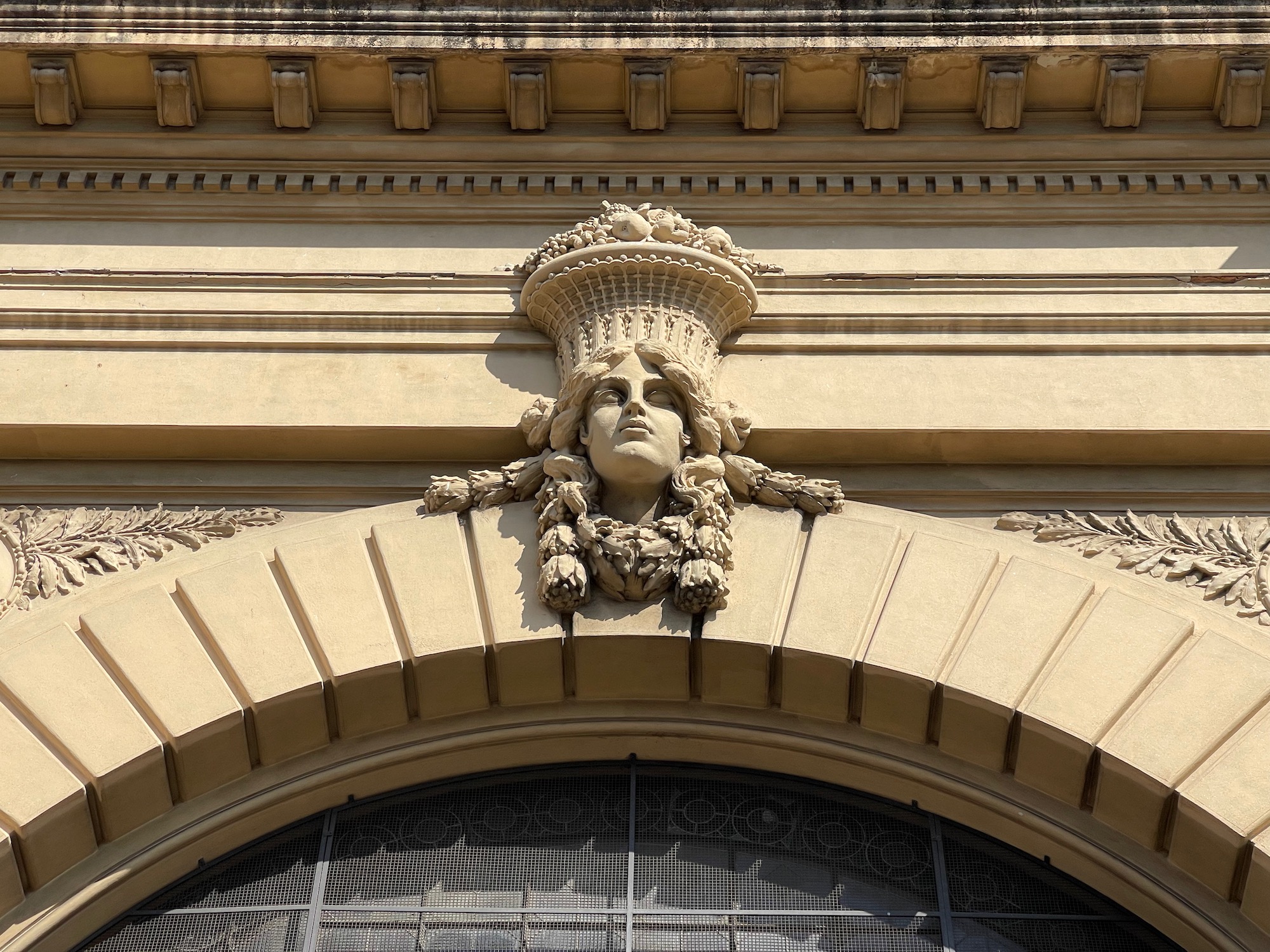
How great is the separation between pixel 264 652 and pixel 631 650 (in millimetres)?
1685

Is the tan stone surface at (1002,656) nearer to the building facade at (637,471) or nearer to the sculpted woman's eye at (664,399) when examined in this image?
the building facade at (637,471)

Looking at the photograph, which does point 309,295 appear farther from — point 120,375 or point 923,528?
point 923,528

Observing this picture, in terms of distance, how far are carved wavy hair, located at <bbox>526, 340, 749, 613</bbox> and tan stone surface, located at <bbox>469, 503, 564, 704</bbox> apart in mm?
107

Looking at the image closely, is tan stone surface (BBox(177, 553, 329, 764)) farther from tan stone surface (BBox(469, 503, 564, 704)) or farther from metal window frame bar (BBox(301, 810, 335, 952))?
tan stone surface (BBox(469, 503, 564, 704))

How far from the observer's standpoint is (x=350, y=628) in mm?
7320

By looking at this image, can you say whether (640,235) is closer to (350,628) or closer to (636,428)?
(636,428)

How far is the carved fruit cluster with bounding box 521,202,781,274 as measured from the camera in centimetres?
833

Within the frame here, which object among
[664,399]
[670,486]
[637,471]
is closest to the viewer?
[637,471]

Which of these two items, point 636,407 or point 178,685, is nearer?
point 178,685

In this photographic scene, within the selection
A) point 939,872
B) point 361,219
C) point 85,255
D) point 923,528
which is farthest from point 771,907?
point 85,255

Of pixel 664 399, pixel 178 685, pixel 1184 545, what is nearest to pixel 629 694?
pixel 664 399

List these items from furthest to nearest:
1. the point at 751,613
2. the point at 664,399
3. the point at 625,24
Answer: the point at 625,24, the point at 664,399, the point at 751,613

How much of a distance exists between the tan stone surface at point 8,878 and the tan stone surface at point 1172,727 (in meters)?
4.69

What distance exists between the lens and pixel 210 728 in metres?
7.05
